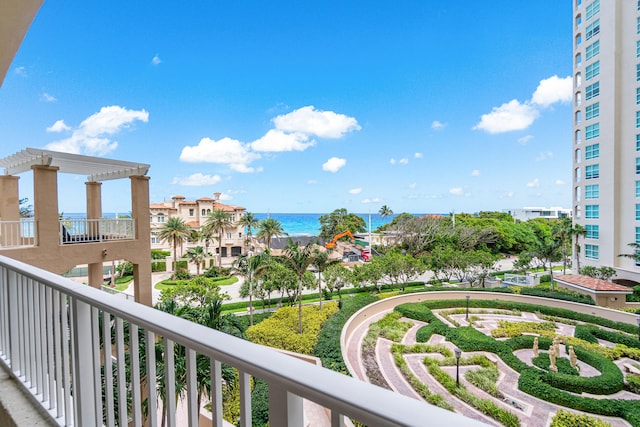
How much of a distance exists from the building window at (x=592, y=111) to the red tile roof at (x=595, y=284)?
1066cm

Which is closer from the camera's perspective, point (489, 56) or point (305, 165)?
point (489, 56)

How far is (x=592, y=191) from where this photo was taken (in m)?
20.7

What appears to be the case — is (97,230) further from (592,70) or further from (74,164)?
(592,70)

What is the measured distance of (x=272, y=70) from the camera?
→ 58.3 meters

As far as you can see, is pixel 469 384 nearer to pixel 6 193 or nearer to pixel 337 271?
pixel 337 271

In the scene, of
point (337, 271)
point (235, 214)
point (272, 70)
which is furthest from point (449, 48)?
point (337, 271)

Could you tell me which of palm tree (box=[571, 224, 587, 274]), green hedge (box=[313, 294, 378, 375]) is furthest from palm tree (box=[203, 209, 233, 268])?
palm tree (box=[571, 224, 587, 274])

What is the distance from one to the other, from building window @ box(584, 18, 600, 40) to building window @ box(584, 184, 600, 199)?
9.85m

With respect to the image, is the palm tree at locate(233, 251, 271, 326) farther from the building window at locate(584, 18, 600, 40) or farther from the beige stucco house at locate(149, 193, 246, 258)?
the building window at locate(584, 18, 600, 40)

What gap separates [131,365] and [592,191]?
26901 mm

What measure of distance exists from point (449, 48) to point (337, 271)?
47235 mm

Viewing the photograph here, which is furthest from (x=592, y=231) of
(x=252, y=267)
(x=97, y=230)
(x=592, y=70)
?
(x=97, y=230)

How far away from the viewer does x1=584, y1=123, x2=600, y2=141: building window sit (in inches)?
793

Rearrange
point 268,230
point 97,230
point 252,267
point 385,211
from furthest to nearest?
point 385,211
point 268,230
point 252,267
point 97,230
